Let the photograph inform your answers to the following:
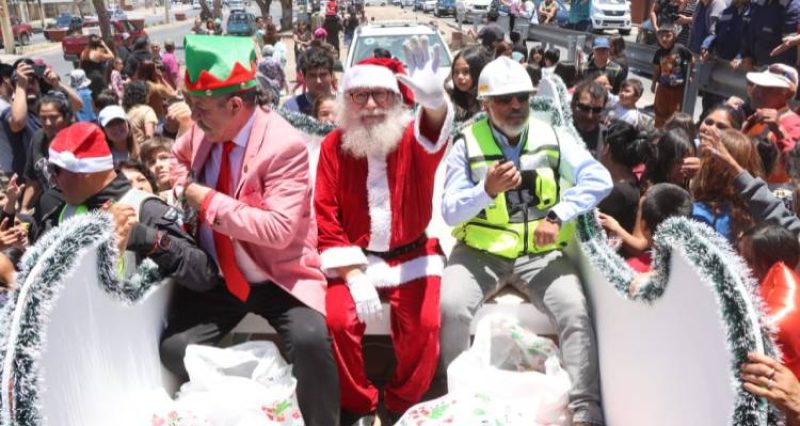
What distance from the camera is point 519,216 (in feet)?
9.48

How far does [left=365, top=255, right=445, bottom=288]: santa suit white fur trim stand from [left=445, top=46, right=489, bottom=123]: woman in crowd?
6.31 feet

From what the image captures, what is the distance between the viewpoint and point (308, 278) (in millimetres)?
2666

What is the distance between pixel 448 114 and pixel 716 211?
4.11 ft

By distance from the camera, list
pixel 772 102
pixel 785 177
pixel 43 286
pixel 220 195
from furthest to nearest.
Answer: pixel 772 102, pixel 785 177, pixel 220 195, pixel 43 286

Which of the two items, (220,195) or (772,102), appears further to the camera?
(772,102)

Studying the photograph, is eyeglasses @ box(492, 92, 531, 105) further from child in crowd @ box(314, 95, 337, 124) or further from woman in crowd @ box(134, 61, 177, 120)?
woman in crowd @ box(134, 61, 177, 120)

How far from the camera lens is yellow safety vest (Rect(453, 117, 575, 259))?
288cm

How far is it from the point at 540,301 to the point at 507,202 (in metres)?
0.44

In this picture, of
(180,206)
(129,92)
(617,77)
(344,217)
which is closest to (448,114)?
(344,217)

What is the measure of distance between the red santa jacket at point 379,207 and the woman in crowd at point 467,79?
1.80 meters

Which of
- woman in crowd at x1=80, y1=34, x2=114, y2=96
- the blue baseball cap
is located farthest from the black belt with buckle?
woman in crowd at x1=80, y1=34, x2=114, y2=96

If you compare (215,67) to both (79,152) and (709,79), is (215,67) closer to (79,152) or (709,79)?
(79,152)

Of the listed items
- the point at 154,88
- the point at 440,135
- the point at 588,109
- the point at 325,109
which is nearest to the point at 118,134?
the point at 325,109

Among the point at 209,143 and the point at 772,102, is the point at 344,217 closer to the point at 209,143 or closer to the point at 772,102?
the point at 209,143
